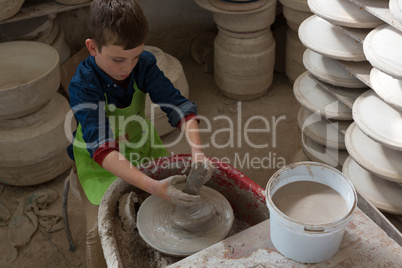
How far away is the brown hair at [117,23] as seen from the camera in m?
1.68

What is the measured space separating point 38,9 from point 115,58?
1.67m

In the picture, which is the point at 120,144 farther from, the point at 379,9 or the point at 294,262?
the point at 379,9

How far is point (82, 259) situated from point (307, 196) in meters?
1.64

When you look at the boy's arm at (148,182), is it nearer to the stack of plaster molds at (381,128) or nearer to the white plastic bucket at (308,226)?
the white plastic bucket at (308,226)

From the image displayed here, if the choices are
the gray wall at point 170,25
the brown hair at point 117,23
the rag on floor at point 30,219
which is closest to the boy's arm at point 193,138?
the brown hair at point 117,23

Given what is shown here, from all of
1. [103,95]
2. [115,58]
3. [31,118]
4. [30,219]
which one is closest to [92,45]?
[115,58]

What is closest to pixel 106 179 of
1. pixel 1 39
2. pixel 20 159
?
pixel 20 159

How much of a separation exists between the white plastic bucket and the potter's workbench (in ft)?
0.10

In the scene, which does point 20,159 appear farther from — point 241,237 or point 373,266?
point 373,266

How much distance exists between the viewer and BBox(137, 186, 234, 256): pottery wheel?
1.71 m

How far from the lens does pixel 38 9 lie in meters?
3.16

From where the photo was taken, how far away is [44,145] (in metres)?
2.94

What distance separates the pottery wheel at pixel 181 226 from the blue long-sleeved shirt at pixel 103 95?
12.4 inches

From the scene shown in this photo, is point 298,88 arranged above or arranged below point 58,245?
above
